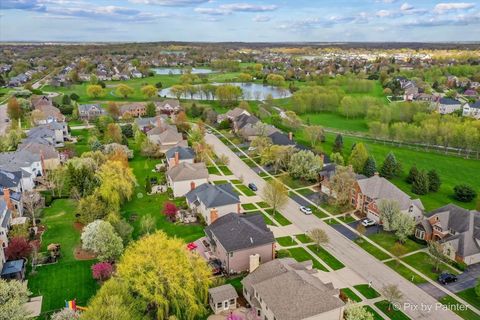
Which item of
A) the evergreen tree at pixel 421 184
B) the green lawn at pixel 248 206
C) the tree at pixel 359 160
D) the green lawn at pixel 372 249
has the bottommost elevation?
the green lawn at pixel 372 249

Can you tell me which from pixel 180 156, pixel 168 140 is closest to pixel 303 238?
pixel 180 156

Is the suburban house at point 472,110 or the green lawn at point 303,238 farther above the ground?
the suburban house at point 472,110

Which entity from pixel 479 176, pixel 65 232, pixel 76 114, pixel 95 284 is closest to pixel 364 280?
pixel 95 284

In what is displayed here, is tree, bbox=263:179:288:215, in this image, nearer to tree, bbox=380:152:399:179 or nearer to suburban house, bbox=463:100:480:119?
tree, bbox=380:152:399:179

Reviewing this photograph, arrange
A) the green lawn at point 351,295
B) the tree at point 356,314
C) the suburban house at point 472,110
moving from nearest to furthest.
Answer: the tree at point 356,314 → the green lawn at point 351,295 → the suburban house at point 472,110

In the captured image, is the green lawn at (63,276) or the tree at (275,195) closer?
the green lawn at (63,276)

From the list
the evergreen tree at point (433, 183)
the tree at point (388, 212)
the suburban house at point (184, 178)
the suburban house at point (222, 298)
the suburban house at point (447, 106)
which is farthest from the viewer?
the suburban house at point (447, 106)

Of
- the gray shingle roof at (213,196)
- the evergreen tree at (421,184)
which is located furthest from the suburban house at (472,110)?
the gray shingle roof at (213,196)

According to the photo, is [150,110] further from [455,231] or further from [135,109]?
[455,231]

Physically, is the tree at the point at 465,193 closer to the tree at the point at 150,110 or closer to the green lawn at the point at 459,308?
the green lawn at the point at 459,308
